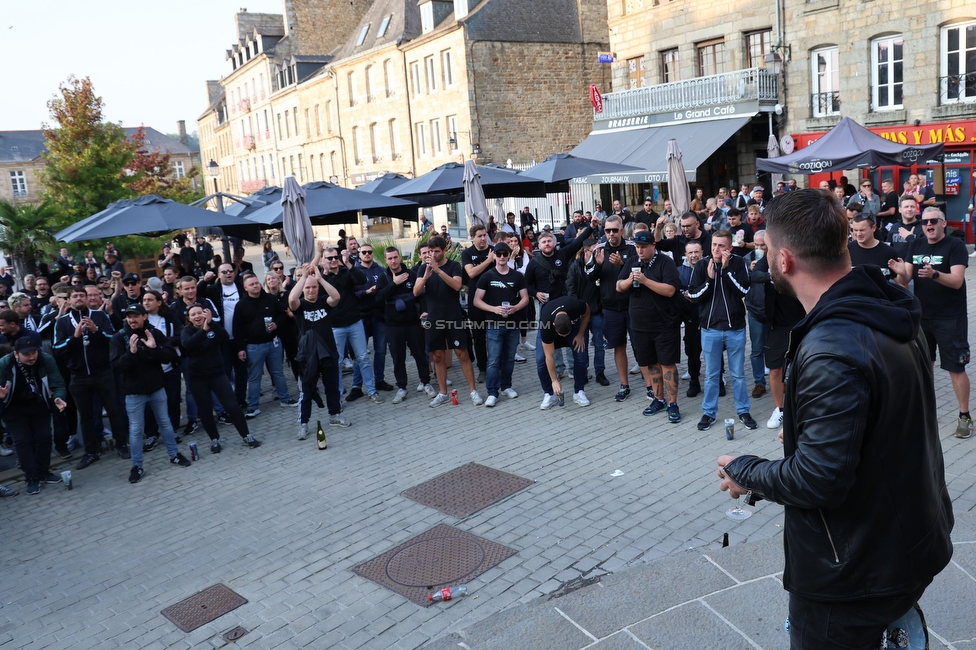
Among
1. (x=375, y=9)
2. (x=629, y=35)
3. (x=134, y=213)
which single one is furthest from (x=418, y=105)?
(x=134, y=213)

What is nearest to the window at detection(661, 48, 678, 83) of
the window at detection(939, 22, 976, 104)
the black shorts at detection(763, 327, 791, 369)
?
the window at detection(939, 22, 976, 104)

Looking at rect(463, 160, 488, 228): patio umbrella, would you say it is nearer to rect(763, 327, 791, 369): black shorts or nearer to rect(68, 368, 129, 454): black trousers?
rect(763, 327, 791, 369): black shorts

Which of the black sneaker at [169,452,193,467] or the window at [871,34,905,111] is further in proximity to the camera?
the window at [871,34,905,111]

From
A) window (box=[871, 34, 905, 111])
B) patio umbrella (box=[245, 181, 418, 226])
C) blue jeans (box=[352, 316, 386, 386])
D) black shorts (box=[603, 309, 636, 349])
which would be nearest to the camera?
black shorts (box=[603, 309, 636, 349])

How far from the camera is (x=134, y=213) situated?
37.7 ft

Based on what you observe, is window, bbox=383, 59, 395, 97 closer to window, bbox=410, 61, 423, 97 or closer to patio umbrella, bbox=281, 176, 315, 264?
window, bbox=410, 61, 423, 97

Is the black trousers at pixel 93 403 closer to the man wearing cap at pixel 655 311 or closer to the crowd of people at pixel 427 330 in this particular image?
the crowd of people at pixel 427 330

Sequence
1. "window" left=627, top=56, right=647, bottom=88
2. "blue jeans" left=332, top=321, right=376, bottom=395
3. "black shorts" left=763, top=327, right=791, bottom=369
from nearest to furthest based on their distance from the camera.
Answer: "black shorts" left=763, top=327, right=791, bottom=369
"blue jeans" left=332, top=321, right=376, bottom=395
"window" left=627, top=56, right=647, bottom=88

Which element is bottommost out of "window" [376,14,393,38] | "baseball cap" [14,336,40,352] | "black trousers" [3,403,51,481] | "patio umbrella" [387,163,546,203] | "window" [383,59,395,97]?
"black trousers" [3,403,51,481]

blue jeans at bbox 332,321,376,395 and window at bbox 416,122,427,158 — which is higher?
window at bbox 416,122,427,158

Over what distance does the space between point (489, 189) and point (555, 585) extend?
34.4 ft

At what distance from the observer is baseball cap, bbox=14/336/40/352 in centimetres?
775

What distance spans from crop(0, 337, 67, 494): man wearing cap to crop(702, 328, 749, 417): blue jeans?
643cm

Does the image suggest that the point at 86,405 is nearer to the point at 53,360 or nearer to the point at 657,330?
the point at 53,360
